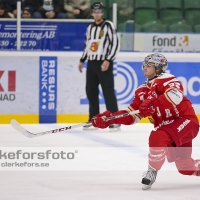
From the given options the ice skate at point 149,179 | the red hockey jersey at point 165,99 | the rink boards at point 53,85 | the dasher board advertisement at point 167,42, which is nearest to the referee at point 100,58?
the rink boards at point 53,85

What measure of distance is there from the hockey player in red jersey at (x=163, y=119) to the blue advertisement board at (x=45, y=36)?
149 inches

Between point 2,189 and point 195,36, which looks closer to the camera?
point 2,189

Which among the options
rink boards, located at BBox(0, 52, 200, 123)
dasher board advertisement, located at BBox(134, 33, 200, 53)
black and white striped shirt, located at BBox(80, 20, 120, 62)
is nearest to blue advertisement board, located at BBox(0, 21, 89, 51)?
rink boards, located at BBox(0, 52, 200, 123)

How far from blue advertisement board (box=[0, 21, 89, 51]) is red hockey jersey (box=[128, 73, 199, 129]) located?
377 cm

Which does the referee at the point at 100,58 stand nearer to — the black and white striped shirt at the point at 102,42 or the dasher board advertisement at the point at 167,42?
the black and white striped shirt at the point at 102,42

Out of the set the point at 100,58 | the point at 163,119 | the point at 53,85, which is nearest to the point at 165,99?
the point at 163,119

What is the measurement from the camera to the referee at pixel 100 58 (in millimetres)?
6633

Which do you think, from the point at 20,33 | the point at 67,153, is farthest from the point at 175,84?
the point at 20,33

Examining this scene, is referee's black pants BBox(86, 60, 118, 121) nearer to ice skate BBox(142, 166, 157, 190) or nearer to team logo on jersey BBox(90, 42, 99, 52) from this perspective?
team logo on jersey BBox(90, 42, 99, 52)

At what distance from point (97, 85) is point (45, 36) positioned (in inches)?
50.0

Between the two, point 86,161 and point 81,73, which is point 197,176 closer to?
point 86,161

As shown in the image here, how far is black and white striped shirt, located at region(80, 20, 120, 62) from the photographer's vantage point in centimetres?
665

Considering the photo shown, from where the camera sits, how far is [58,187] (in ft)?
12.2

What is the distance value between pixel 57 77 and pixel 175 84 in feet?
11.6
